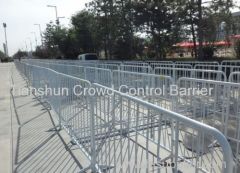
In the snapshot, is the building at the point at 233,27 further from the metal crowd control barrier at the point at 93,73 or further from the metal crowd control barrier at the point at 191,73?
the metal crowd control barrier at the point at 93,73

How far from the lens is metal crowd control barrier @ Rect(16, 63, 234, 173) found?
364cm

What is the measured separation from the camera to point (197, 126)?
2471 mm

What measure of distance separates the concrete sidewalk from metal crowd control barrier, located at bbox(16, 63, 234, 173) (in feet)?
0.88

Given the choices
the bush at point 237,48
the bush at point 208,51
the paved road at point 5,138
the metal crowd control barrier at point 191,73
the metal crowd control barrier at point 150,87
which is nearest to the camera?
the paved road at point 5,138

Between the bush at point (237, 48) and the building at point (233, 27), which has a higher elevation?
the building at point (233, 27)

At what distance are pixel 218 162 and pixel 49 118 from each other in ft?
16.8

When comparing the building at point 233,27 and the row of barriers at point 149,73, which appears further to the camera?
the building at point 233,27

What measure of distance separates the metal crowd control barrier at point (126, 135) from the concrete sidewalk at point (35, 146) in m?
0.27

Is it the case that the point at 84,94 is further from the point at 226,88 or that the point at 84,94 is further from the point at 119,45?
the point at 119,45

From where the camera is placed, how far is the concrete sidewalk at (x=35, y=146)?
5.15m

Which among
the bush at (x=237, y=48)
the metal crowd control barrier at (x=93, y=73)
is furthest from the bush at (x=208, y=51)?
the metal crowd control barrier at (x=93, y=73)

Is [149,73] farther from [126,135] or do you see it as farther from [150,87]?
[126,135]

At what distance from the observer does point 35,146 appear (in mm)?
6176

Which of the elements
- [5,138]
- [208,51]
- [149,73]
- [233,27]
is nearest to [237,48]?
[233,27]
